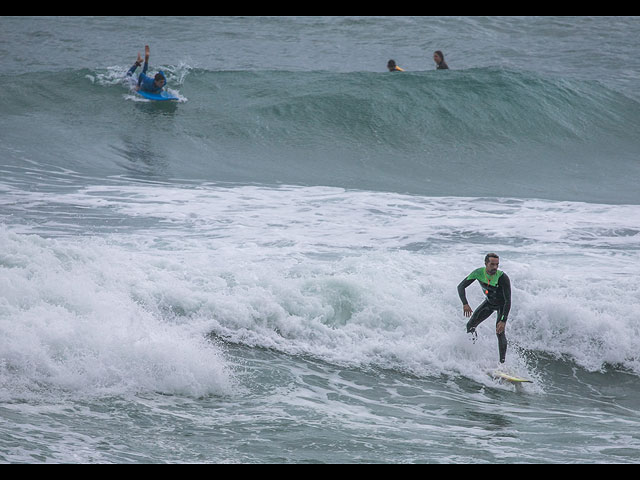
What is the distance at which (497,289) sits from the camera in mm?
9508

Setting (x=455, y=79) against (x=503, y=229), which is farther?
(x=455, y=79)

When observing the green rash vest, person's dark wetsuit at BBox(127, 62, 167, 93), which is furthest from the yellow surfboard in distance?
person's dark wetsuit at BBox(127, 62, 167, 93)

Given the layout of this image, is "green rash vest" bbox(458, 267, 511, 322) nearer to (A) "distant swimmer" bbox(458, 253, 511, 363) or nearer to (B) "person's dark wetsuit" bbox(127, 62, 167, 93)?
(A) "distant swimmer" bbox(458, 253, 511, 363)

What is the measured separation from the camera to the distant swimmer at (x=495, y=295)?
9.43 m

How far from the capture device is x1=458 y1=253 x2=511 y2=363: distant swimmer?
9.43 meters

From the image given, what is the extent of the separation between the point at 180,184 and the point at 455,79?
10.8 meters

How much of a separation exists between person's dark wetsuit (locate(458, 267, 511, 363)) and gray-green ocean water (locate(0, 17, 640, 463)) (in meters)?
0.32

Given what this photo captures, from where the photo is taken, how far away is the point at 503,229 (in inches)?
550

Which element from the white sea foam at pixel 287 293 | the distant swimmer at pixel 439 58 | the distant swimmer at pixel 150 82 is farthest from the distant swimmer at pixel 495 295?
the distant swimmer at pixel 439 58

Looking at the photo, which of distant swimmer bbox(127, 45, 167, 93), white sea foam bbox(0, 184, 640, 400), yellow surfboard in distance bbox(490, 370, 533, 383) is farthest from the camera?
distant swimmer bbox(127, 45, 167, 93)

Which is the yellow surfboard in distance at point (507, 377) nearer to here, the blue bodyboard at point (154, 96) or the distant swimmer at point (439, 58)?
the blue bodyboard at point (154, 96)

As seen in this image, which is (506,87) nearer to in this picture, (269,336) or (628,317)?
(628,317)

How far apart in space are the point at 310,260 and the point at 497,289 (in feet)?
10.3
